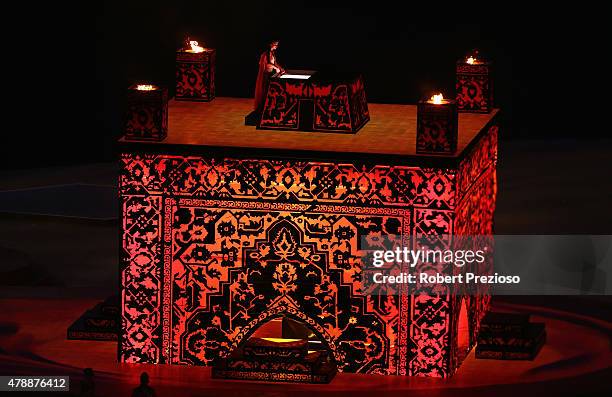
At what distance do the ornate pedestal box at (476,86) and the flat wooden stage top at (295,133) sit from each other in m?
0.10

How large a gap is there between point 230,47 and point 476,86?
26.6 ft

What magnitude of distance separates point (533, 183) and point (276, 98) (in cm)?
799

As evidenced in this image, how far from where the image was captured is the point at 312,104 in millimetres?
16781

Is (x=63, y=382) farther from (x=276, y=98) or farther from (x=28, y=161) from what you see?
(x=28, y=161)

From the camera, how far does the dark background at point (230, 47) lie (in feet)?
83.5

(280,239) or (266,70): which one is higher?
(266,70)

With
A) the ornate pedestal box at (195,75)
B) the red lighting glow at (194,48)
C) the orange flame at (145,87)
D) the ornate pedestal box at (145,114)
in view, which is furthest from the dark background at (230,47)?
the ornate pedestal box at (145,114)

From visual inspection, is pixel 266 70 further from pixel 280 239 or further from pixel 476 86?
pixel 476 86

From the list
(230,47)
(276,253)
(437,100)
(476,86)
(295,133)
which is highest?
(230,47)

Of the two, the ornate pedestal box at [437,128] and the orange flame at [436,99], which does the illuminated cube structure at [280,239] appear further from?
the orange flame at [436,99]

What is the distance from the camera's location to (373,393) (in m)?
15.9

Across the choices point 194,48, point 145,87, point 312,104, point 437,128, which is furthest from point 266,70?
point 437,128

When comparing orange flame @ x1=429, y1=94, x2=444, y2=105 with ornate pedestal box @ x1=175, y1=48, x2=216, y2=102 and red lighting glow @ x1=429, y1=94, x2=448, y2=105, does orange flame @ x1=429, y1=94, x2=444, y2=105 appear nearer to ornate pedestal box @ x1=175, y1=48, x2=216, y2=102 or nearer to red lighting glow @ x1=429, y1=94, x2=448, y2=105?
red lighting glow @ x1=429, y1=94, x2=448, y2=105

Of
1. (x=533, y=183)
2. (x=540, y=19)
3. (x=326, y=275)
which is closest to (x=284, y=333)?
(x=326, y=275)
